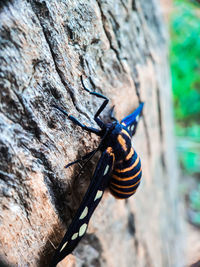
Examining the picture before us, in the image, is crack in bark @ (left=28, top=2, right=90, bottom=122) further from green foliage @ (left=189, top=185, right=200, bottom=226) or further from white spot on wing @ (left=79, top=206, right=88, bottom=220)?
green foliage @ (left=189, top=185, right=200, bottom=226)

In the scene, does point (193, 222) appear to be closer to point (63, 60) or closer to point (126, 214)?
point (126, 214)

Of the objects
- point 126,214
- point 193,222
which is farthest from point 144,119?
point 193,222

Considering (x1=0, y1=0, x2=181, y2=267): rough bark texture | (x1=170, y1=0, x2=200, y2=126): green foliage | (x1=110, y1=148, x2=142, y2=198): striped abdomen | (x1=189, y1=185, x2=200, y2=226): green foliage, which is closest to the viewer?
(x1=0, y1=0, x2=181, y2=267): rough bark texture

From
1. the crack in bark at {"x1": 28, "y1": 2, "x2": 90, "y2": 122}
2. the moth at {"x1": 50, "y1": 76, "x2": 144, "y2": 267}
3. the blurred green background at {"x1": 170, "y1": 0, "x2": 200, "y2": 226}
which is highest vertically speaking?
the blurred green background at {"x1": 170, "y1": 0, "x2": 200, "y2": 226}

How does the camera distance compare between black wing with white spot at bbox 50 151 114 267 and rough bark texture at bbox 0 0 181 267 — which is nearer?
rough bark texture at bbox 0 0 181 267

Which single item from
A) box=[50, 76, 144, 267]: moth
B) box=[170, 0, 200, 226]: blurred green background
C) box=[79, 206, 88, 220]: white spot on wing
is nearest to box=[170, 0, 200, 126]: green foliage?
box=[170, 0, 200, 226]: blurred green background

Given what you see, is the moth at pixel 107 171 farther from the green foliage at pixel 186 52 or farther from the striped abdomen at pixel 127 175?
the green foliage at pixel 186 52

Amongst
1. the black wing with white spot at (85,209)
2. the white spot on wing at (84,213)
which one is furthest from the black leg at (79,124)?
the white spot on wing at (84,213)
